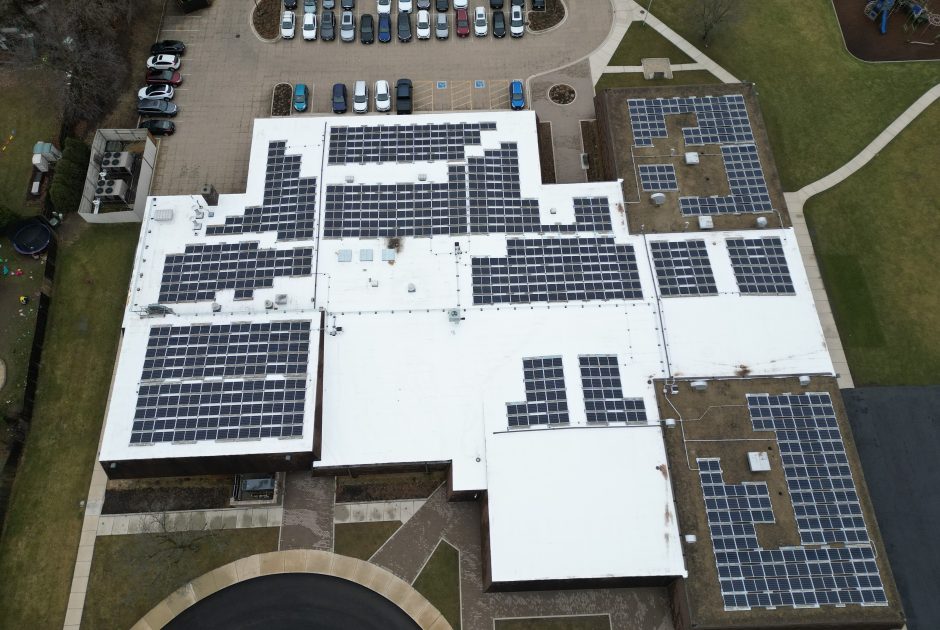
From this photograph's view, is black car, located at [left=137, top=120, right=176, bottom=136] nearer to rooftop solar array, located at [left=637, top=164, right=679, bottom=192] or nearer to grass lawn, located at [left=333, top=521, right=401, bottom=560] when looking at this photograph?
Answer: grass lawn, located at [left=333, top=521, right=401, bottom=560]

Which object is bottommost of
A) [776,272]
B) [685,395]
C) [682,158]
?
[685,395]

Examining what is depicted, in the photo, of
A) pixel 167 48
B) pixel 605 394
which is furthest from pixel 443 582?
pixel 167 48

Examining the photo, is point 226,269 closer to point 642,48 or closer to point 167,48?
point 167,48

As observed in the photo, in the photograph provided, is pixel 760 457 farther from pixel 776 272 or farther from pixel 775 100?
pixel 775 100

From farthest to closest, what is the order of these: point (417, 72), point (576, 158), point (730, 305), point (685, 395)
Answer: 1. point (417, 72)
2. point (576, 158)
3. point (730, 305)
4. point (685, 395)

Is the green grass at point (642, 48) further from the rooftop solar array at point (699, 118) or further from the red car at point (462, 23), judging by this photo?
the red car at point (462, 23)

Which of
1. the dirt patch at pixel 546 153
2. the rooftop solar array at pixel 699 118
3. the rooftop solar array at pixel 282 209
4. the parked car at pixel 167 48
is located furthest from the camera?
the parked car at pixel 167 48

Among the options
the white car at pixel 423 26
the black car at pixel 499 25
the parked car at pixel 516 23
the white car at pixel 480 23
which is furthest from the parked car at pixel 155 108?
the parked car at pixel 516 23

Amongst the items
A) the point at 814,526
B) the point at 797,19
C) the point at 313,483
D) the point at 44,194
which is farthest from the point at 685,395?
the point at 44,194
